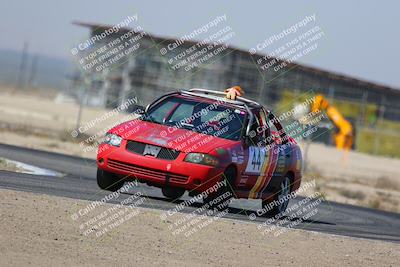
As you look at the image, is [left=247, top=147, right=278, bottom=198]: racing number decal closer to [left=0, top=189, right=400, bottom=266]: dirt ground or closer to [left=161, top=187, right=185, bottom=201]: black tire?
[left=161, top=187, right=185, bottom=201]: black tire

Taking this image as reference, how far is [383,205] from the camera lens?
25.3 metres

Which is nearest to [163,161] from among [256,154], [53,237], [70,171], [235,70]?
[256,154]

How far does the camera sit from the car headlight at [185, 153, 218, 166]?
13.7 metres

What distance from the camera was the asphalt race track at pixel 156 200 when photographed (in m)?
13.9

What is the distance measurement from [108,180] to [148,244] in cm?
456

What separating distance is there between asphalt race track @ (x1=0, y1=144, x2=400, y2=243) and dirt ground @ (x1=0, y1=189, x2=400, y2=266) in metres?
1.30

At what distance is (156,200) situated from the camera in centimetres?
1460

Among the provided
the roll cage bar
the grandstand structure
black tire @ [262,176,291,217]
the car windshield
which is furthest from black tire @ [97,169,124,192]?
the grandstand structure

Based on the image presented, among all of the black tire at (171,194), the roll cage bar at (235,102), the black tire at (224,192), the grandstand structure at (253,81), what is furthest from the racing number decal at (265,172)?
the grandstand structure at (253,81)

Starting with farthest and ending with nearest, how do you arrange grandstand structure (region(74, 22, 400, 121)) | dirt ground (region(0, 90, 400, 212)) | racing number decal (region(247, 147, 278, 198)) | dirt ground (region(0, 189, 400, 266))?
grandstand structure (region(74, 22, 400, 121)), dirt ground (region(0, 90, 400, 212)), racing number decal (region(247, 147, 278, 198)), dirt ground (region(0, 189, 400, 266))

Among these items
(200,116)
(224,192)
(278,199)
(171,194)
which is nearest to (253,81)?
(278,199)

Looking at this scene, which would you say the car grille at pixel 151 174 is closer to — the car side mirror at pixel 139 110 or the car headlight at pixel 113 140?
the car headlight at pixel 113 140

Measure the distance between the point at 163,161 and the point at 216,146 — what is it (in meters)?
0.81

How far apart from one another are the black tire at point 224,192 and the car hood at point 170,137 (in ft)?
1.35
